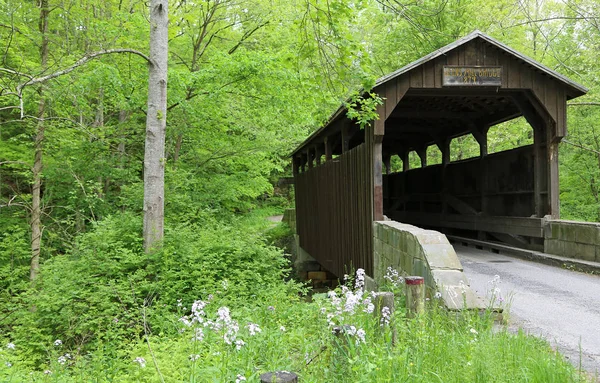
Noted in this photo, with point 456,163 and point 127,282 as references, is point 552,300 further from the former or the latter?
point 456,163

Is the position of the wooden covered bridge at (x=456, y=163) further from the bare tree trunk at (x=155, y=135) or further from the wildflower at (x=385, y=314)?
the bare tree trunk at (x=155, y=135)

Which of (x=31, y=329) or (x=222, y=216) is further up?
(x=222, y=216)

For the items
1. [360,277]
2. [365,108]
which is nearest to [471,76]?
[365,108]

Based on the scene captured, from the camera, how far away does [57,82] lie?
6918 mm

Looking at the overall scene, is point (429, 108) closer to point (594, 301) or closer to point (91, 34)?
point (594, 301)

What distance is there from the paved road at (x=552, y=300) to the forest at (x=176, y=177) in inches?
29.8

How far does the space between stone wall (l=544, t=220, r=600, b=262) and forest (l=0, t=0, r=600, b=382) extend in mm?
3392

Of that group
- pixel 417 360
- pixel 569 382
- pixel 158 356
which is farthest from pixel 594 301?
pixel 158 356

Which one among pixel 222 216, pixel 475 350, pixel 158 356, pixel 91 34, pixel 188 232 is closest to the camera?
pixel 475 350

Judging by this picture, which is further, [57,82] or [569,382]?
[57,82]

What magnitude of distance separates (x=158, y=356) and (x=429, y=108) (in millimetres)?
8873

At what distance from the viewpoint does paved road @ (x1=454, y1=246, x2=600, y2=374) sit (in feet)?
12.9

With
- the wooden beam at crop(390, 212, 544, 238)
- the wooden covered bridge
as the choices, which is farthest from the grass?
the wooden beam at crop(390, 212, 544, 238)

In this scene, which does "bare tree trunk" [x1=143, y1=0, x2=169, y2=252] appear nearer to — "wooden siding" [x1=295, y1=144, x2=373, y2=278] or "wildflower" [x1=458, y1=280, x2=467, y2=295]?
"wooden siding" [x1=295, y1=144, x2=373, y2=278]
